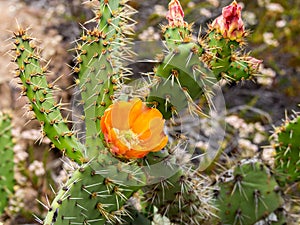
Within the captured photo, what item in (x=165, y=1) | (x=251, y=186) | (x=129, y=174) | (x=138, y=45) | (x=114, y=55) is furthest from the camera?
(x=165, y=1)

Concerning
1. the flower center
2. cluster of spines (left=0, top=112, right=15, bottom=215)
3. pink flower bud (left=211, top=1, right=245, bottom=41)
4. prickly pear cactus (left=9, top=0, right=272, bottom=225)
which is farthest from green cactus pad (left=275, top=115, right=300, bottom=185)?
cluster of spines (left=0, top=112, right=15, bottom=215)

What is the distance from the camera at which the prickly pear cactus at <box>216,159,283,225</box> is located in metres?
2.19

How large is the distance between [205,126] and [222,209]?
3.87ft

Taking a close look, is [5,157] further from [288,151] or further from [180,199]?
[288,151]

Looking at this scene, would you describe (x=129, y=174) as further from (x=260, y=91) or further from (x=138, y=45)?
(x=260, y=91)

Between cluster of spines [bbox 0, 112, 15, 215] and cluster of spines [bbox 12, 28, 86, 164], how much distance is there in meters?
0.90

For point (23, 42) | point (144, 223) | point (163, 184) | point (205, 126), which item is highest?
point (23, 42)

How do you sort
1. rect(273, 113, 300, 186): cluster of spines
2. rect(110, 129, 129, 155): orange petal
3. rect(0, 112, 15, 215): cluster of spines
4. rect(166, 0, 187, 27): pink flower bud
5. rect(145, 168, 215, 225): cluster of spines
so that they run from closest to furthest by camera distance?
rect(110, 129, 129, 155): orange petal, rect(166, 0, 187, 27): pink flower bud, rect(145, 168, 215, 225): cluster of spines, rect(273, 113, 300, 186): cluster of spines, rect(0, 112, 15, 215): cluster of spines

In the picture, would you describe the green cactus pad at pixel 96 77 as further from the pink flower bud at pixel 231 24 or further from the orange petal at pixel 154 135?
the pink flower bud at pixel 231 24

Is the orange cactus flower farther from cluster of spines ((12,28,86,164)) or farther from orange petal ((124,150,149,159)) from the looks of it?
cluster of spines ((12,28,86,164))

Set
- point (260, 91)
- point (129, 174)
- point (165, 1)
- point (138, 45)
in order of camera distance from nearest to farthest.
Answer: point (129, 174), point (138, 45), point (260, 91), point (165, 1)

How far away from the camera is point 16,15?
4.11 meters

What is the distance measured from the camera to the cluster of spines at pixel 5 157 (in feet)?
8.30

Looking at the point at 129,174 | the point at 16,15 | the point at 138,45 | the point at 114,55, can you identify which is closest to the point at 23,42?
the point at 114,55
